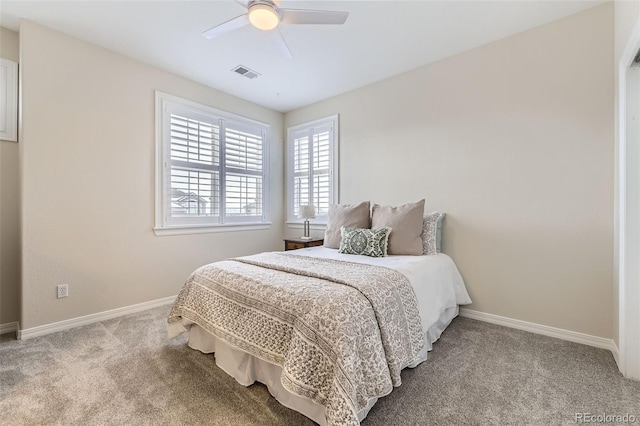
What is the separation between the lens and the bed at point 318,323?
50.3 inches

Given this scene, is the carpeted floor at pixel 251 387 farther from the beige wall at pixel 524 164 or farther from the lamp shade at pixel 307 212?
the lamp shade at pixel 307 212

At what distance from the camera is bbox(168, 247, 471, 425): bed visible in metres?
1.28

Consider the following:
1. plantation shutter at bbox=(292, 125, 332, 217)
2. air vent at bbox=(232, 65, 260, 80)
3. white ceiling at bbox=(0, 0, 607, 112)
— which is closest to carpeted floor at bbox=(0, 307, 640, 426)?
plantation shutter at bbox=(292, 125, 332, 217)

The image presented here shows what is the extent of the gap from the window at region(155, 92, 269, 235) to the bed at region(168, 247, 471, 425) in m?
1.55

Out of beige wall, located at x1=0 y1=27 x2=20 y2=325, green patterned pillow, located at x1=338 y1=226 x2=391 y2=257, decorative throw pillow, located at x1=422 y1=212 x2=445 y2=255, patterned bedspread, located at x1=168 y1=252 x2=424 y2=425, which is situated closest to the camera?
patterned bedspread, located at x1=168 y1=252 x2=424 y2=425

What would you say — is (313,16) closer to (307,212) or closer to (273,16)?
(273,16)

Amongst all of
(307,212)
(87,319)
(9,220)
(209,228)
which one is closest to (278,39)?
(307,212)

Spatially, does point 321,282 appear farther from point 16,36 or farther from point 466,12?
point 16,36

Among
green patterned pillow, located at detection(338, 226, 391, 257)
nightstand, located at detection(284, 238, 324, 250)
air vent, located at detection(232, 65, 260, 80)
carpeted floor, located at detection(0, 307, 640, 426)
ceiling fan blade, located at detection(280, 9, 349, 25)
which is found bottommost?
carpeted floor, located at detection(0, 307, 640, 426)

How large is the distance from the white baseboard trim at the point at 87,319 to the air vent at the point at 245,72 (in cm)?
271

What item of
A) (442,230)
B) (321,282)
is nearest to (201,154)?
(321,282)

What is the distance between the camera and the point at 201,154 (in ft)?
11.7

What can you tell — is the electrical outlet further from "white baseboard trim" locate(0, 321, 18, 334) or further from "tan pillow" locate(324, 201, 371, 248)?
"tan pillow" locate(324, 201, 371, 248)

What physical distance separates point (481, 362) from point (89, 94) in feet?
13.1
